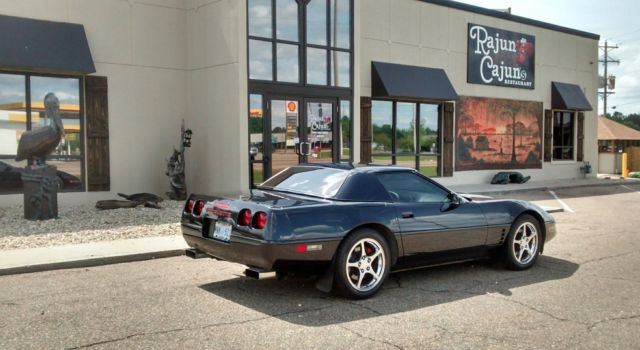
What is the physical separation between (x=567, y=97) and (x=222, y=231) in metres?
21.3

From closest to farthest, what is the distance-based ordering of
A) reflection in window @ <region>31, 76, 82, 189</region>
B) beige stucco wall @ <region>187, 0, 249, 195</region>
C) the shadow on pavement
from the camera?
the shadow on pavement → reflection in window @ <region>31, 76, 82, 189</region> → beige stucco wall @ <region>187, 0, 249, 195</region>

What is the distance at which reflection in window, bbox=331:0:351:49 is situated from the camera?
15.3 m

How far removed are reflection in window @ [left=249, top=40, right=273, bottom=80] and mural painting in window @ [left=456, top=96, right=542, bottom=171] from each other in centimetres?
847

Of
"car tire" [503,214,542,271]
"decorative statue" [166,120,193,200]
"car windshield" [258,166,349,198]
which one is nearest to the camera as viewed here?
"car windshield" [258,166,349,198]

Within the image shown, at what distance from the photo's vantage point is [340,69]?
613 inches

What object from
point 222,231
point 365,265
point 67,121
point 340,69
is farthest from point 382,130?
point 222,231

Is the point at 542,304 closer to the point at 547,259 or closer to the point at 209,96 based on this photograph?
the point at 547,259

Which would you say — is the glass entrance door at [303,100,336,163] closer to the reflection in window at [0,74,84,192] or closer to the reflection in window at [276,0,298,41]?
the reflection in window at [276,0,298,41]

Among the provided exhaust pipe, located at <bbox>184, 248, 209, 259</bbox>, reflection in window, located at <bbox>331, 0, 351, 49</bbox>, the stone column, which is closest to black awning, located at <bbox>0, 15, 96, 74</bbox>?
the stone column

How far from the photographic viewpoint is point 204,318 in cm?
520

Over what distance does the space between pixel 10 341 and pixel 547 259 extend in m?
6.57

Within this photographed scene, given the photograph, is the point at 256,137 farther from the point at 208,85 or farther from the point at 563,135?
the point at 563,135

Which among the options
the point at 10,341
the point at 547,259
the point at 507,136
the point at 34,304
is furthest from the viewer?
the point at 507,136

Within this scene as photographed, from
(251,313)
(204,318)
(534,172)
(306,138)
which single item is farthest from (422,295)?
(534,172)
